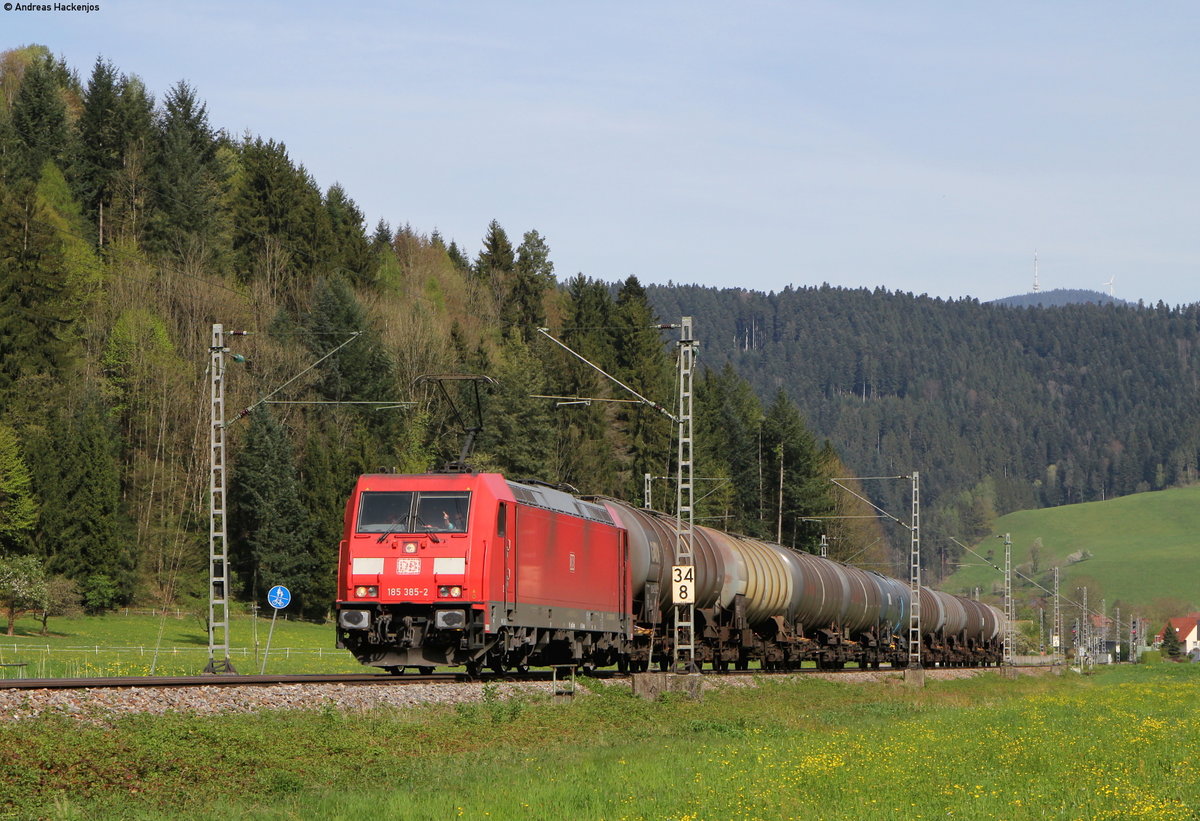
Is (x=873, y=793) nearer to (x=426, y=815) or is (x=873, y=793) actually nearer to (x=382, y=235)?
(x=426, y=815)

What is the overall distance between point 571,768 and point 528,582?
960 centimetres

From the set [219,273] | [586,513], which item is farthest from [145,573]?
[586,513]

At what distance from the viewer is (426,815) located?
1606cm

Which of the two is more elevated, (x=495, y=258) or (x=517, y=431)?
(x=495, y=258)

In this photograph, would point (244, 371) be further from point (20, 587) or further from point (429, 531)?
point (429, 531)

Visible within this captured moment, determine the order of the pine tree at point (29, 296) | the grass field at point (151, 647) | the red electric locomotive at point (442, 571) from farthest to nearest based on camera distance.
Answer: the pine tree at point (29, 296) < the grass field at point (151, 647) < the red electric locomotive at point (442, 571)

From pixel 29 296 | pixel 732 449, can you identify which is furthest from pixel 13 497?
pixel 732 449

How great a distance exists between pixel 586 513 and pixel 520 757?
12.3 m

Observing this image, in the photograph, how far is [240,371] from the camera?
86812 mm

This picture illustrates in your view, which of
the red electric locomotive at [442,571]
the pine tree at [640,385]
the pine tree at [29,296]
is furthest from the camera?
the pine tree at [640,385]

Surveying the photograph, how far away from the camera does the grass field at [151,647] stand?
1409 inches

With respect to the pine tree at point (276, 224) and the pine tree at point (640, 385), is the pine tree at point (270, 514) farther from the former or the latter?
the pine tree at point (640, 385)

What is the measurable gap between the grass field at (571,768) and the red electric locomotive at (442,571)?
1.97m

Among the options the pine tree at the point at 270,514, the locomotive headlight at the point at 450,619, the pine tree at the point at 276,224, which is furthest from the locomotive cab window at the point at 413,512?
the pine tree at the point at 276,224
